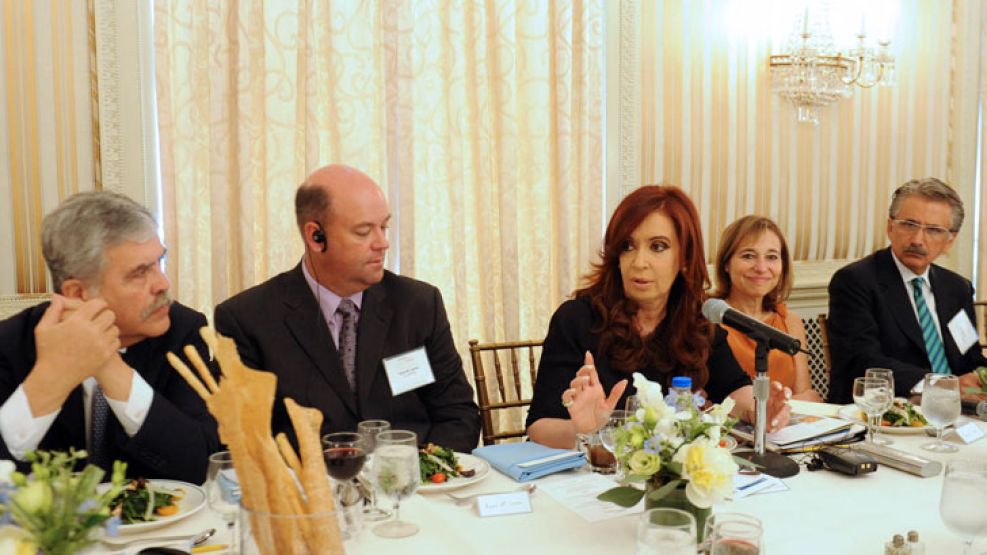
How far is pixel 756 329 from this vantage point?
194cm

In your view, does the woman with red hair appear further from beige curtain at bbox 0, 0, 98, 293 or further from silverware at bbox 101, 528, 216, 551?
beige curtain at bbox 0, 0, 98, 293

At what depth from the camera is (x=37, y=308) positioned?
221 centimetres

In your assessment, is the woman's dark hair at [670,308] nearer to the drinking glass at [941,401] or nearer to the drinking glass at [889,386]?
the drinking glass at [889,386]

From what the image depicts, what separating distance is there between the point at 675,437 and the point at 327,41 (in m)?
2.76

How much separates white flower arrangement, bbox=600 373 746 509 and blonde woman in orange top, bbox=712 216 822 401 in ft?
6.10

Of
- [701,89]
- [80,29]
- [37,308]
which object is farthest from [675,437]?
[701,89]

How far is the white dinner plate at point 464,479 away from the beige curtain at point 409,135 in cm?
187

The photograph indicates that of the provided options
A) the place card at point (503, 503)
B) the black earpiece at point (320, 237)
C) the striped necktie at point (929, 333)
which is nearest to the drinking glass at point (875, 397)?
the place card at point (503, 503)

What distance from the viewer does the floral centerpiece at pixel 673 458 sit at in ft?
4.83

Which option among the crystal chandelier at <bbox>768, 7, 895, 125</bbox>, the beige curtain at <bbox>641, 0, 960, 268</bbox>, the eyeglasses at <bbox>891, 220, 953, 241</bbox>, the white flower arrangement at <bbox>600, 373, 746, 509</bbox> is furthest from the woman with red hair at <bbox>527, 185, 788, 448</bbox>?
the crystal chandelier at <bbox>768, 7, 895, 125</bbox>

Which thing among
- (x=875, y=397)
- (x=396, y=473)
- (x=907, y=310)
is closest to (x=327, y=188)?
(x=396, y=473)

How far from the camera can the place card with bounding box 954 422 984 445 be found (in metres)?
2.32

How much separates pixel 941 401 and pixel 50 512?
2034 millimetres

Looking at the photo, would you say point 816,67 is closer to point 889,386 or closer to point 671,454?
point 889,386
